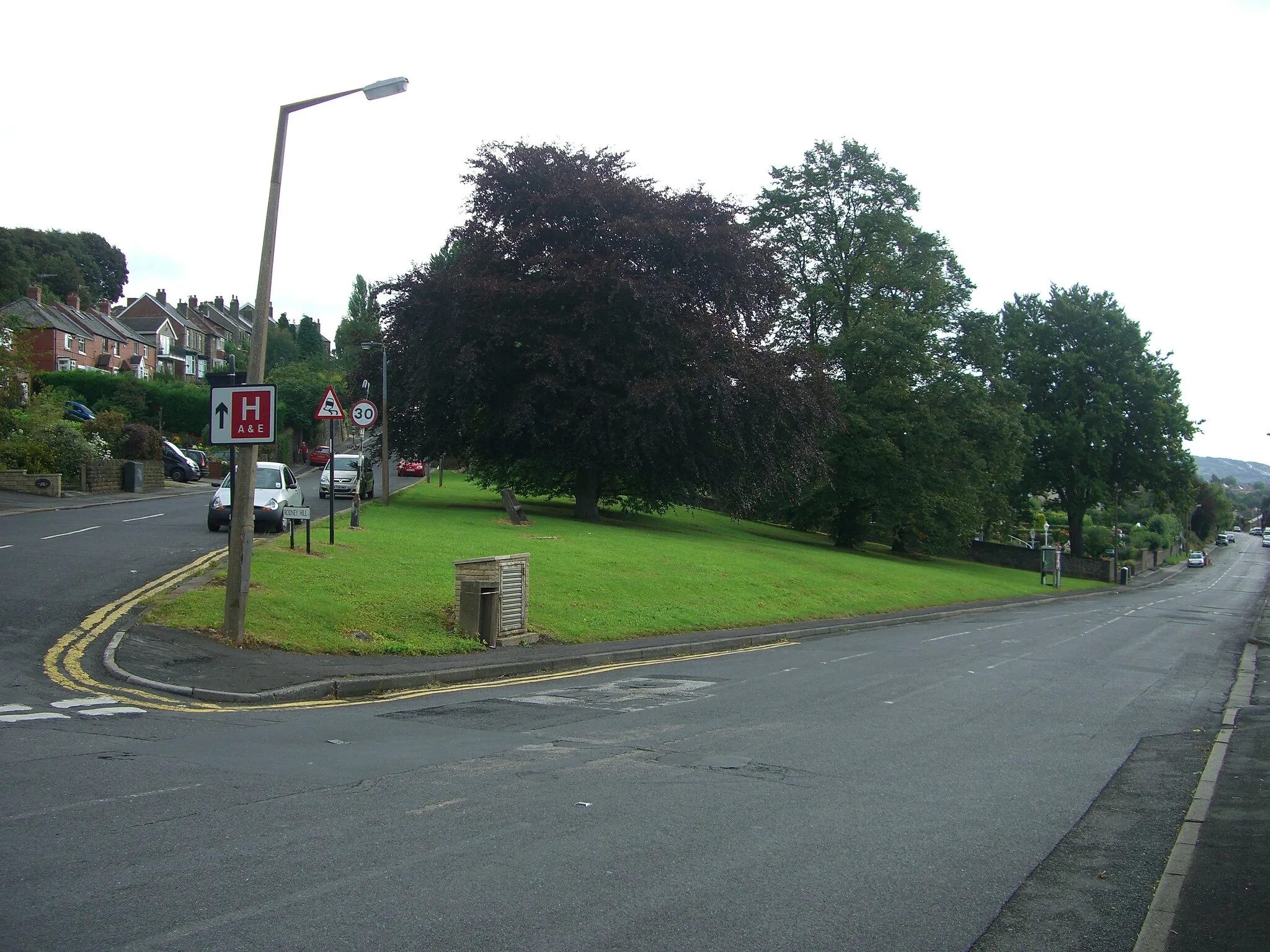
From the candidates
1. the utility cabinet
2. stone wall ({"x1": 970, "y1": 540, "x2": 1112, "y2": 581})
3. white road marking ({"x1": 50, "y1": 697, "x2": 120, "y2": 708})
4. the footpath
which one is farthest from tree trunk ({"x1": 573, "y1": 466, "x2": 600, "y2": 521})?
stone wall ({"x1": 970, "y1": 540, "x2": 1112, "y2": 581})

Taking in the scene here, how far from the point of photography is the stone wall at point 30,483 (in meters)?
33.7

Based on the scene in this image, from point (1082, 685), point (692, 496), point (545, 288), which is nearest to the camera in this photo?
point (1082, 685)

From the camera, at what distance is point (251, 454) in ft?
43.5

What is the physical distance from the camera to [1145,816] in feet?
24.6

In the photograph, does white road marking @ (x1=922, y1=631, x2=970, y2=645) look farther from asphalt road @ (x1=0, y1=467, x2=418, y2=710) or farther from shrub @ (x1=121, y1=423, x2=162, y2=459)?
shrub @ (x1=121, y1=423, x2=162, y2=459)

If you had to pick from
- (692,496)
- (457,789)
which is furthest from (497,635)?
(692,496)

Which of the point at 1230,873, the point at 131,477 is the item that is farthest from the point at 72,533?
the point at 1230,873

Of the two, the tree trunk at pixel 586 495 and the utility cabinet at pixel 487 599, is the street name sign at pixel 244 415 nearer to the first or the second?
the utility cabinet at pixel 487 599

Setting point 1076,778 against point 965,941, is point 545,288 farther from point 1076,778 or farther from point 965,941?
point 965,941

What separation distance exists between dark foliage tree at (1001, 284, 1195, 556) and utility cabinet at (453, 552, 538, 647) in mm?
53099

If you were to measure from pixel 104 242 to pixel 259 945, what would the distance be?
128553 millimetres

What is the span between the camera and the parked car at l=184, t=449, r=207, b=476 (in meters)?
53.2

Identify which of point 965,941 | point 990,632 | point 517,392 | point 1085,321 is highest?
point 1085,321

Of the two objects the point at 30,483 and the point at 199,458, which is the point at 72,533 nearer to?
the point at 30,483
